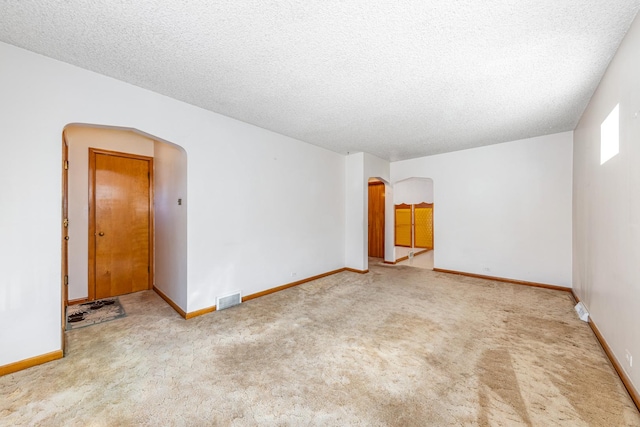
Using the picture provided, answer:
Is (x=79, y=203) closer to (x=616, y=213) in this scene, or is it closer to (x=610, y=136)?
(x=616, y=213)

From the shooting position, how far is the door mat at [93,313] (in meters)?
2.96

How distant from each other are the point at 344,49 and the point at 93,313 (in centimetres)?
426

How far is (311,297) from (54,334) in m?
2.81

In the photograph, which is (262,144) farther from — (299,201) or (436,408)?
(436,408)

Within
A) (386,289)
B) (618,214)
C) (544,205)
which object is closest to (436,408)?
(618,214)

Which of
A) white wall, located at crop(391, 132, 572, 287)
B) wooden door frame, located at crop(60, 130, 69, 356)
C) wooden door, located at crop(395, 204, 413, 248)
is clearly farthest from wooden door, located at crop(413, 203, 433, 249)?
wooden door frame, located at crop(60, 130, 69, 356)

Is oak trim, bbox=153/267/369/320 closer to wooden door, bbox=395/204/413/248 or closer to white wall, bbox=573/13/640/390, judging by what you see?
wooden door, bbox=395/204/413/248

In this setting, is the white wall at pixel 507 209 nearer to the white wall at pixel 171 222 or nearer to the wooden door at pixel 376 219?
the wooden door at pixel 376 219

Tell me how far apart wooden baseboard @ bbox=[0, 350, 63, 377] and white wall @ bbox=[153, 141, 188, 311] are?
1.13 metres

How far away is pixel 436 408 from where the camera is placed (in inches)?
66.7

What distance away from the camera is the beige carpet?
1641 millimetres

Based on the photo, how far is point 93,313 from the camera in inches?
127

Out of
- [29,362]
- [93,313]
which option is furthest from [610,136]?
[93,313]

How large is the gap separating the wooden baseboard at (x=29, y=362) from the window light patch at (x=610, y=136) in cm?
516
